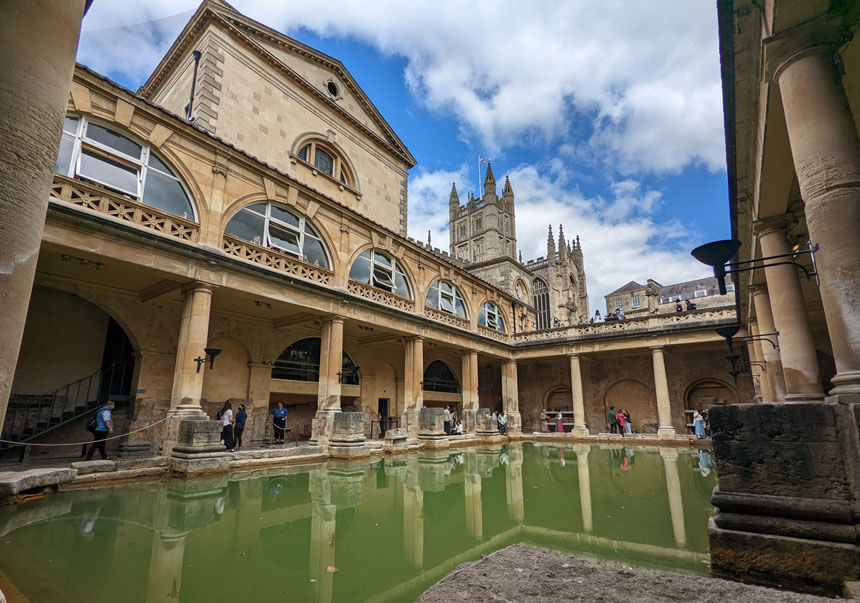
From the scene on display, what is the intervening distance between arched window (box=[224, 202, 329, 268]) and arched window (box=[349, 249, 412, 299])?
5.19 feet

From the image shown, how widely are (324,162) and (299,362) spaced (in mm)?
8642

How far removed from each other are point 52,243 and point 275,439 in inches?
378

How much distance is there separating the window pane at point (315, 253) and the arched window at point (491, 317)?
415 inches

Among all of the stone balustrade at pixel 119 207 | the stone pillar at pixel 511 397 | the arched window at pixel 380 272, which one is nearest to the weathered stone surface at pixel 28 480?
the stone balustrade at pixel 119 207

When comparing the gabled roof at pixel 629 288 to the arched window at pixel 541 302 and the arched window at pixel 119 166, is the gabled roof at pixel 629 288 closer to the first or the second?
the arched window at pixel 541 302

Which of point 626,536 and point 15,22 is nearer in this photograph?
point 15,22

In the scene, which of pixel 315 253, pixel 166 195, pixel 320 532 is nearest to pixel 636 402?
pixel 315 253

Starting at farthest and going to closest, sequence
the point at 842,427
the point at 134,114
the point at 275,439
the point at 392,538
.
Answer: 1. the point at 275,439
2. the point at 134,114
3. the point at 392,538
4. the point at 842,427

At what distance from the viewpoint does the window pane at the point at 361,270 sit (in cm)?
1539

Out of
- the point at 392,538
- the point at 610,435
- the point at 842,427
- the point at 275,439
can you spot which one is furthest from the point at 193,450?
the point at 610,435

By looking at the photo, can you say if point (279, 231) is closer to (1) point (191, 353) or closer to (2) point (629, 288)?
(1) point (191, 353)

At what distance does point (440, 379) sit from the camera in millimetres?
25469

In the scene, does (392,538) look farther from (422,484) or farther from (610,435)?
(610,435)

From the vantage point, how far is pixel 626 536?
15.0ft
